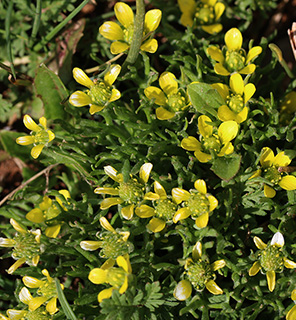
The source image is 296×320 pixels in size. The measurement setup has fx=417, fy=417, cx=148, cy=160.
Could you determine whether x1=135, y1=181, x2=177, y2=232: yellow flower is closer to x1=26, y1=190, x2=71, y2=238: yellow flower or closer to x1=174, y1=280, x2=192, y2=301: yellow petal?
x1=174, y1=280, x2=192, y2=301: yellow petal

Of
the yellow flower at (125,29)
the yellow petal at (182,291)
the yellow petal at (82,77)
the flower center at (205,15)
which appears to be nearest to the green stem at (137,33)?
the yellow flower at (125,29)

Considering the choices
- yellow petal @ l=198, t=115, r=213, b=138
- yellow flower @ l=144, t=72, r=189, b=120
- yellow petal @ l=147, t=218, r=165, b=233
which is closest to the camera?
yellow petal @ l=147, t=218, r=165, b=233

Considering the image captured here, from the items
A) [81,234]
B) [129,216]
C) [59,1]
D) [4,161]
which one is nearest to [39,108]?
[4,161]

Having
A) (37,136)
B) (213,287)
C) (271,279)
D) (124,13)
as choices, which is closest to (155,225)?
(213,287)

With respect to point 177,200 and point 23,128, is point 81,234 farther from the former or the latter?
point 23,128

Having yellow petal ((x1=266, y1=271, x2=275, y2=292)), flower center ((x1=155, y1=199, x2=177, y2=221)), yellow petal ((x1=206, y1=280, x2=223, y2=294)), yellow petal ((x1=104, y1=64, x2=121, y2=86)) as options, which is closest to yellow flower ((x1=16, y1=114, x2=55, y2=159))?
yellow petal ((x1=104, y1=64, x2=121, y2=86))

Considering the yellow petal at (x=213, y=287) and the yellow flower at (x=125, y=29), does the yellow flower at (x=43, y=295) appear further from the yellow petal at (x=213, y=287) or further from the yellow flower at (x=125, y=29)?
the yellow flower at (x=125, y=29)
